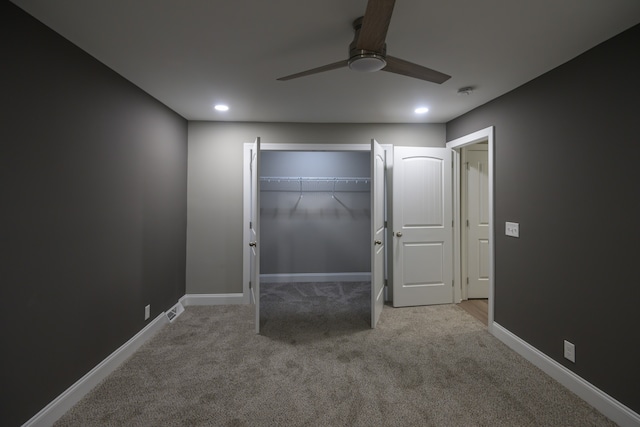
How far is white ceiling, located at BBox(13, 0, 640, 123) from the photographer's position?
61.9 inches

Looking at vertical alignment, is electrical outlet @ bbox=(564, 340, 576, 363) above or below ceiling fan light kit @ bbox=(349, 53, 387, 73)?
below

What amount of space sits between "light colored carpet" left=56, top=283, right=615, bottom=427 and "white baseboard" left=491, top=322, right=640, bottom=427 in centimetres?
6

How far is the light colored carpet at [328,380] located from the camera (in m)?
1.84

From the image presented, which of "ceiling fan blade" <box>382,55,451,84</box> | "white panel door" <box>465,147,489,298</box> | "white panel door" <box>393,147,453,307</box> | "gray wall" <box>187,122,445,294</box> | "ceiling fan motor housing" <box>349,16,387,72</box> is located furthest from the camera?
"white panel door" <box>465,147,489,298</box>

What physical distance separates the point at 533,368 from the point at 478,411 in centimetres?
86

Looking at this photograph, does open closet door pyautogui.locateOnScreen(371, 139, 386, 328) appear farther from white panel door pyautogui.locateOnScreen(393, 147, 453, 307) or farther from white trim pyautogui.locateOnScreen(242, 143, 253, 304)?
white trim pyautogui.locateOnScreen(242, 143, 253, 304)

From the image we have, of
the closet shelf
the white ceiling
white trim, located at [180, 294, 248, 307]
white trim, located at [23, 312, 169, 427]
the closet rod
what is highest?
the white ceiling

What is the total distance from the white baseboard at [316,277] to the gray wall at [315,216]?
66 millimetres

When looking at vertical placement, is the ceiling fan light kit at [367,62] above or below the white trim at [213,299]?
above

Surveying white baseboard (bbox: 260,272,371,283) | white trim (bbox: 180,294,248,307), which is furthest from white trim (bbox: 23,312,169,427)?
white baseboard (bbox: 260,272,371,283)

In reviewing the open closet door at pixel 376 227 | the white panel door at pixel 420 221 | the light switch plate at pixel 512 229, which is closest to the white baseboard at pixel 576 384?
the light switch plate at pixel 512 229

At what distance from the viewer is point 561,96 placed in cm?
223

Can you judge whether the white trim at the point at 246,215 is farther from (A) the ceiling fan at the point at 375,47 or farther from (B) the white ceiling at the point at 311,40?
(A) the ceiling fan at the point at 375,47

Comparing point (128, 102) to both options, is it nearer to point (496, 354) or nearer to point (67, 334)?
point (67, 334)
